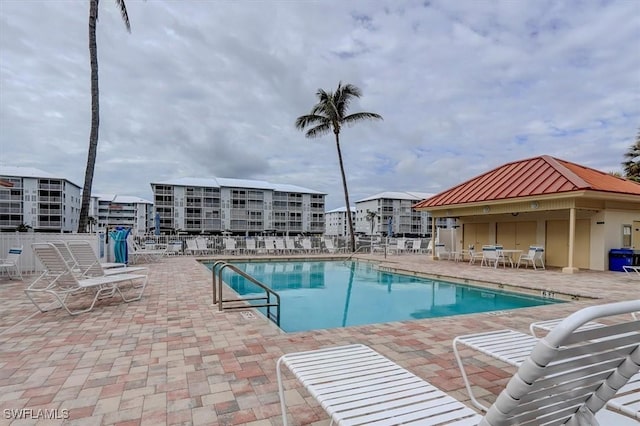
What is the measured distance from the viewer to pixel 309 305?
7672 millimetres

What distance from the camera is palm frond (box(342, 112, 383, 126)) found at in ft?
61.1

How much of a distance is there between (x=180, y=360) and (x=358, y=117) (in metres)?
17.2

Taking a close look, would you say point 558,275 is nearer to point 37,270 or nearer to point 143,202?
point 37,270

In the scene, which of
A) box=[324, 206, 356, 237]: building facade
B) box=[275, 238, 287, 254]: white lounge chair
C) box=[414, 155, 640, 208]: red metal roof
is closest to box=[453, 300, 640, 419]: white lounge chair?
box=[414, 155, 640, 208]: red metal roof

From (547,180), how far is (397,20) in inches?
289

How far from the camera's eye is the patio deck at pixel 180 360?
7.61 feet

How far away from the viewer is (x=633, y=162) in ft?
72.0

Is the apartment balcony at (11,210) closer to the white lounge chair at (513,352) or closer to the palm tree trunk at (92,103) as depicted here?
the palm tree trunk at (92,103)

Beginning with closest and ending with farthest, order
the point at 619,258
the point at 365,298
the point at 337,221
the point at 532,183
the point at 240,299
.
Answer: the point at 240,299
the point at 365,298
the point at 619,258
the point at 532,183
the point at 337,221

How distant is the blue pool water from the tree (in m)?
20.2

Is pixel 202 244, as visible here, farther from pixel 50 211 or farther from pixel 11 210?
pixel 11 210

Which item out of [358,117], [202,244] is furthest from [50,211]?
[358,117]

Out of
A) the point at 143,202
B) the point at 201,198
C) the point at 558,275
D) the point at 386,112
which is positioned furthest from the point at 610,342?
the point at 143,202

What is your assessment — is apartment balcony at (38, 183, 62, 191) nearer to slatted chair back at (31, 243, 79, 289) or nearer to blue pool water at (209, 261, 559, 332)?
blue pool water at (209, 261, 559, 332)
